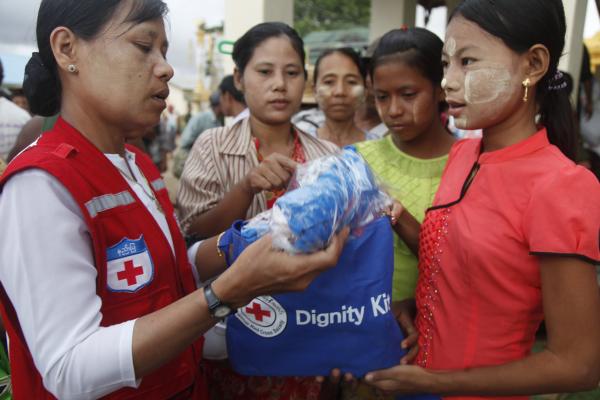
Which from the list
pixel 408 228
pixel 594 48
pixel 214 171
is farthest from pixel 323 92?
pixel 594 48

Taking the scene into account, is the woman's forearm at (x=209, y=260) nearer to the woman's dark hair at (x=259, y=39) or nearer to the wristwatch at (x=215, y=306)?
the wristwatch at (x=215, y=306)

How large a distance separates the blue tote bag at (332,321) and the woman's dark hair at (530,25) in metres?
0.66

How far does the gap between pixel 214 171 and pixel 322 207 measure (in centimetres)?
102

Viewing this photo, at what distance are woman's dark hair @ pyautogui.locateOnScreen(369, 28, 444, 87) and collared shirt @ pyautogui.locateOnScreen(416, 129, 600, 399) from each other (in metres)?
0.51

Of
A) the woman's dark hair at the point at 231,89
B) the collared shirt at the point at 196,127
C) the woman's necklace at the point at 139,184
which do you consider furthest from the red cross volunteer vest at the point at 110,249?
the collared shirt at the point at 196,127

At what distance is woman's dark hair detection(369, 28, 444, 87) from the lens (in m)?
1.84

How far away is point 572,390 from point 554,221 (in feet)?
1.67

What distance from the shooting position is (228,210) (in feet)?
5.75

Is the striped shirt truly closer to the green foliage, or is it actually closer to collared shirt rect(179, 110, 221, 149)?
collared shirt rect(179, 110, 221, 149)

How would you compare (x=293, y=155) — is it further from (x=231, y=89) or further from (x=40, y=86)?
(x=231, y=89)

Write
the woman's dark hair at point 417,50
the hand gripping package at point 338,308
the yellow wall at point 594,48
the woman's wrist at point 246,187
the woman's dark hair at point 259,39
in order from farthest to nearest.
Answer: the yellow wall at point 594,48, the woman's dark hair at point 259,39, the woman's dark hair at point 417,50, the woman's wrist at point 246,187, the hand gripping package at point 338,308

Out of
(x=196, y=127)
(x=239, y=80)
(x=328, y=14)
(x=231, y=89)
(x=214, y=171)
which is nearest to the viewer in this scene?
(x=214, y=171)

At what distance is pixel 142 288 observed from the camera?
121 centimetres

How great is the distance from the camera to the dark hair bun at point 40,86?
132 centimetres
